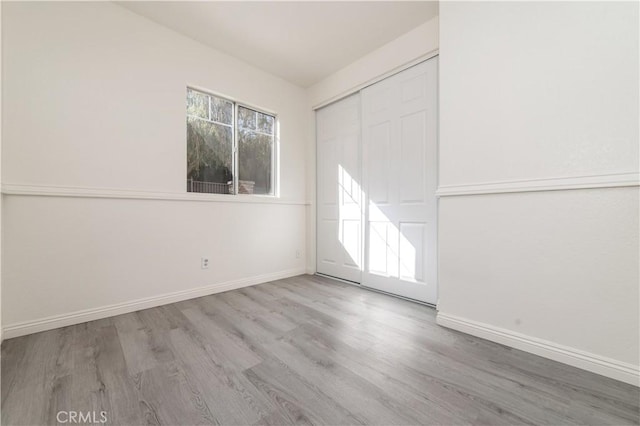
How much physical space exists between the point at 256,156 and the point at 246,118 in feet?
1.63

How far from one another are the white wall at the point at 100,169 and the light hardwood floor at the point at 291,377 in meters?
0.42

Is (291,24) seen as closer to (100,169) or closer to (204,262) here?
(100,169)

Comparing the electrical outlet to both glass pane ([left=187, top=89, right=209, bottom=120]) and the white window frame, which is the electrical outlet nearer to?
the white window frame

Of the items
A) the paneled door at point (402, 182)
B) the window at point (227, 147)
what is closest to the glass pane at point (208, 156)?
the window at point (227, 147)

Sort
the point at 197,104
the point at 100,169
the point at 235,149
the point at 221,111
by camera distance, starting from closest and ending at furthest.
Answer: the point at 100,169 < the point at 197,104 < the point at 221,111 < the point at 235,149

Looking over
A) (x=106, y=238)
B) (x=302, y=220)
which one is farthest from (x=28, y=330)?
(x=302, y=220)

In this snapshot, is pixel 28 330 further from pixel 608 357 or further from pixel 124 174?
pixel 608 357

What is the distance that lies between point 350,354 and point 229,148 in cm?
263

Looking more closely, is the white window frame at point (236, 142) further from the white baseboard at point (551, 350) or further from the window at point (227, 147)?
the white baseboard at point (551, 350)

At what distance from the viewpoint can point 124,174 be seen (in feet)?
7.50

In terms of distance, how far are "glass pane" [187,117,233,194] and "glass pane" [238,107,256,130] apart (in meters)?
0.20

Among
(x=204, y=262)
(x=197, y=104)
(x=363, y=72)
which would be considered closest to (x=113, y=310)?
A: (x=204, y=262)

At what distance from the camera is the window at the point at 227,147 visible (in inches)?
110

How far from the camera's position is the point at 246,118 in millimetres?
3258
